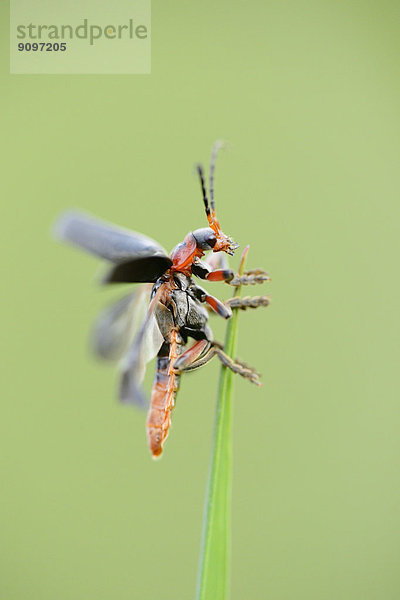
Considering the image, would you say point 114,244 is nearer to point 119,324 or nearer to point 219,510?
point 119,324

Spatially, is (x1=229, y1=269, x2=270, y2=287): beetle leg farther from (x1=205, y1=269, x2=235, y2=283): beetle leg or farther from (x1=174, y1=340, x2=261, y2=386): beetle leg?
(x1=174, y1=340, x2=261, y2=386): beetle leg

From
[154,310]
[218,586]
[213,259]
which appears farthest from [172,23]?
[218,586]

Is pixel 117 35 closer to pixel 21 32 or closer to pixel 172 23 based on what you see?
pixel 21 32

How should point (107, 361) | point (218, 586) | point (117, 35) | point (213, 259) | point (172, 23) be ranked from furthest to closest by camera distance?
point (172, 23)
point (117, 35)
point (213, 259)
point (107, 361)
point (218, 586)

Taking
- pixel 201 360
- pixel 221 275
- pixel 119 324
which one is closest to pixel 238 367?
pixel 201 360

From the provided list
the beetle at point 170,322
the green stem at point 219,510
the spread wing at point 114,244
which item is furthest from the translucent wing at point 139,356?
the green stem at point 219,510

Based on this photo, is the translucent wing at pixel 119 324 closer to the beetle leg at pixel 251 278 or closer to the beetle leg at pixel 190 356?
the beetle leg at pixel 190 356

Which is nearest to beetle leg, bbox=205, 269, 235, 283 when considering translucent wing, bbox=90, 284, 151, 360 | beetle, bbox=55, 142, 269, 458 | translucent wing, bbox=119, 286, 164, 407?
beetle, bbox=55, 142, 269, 458
